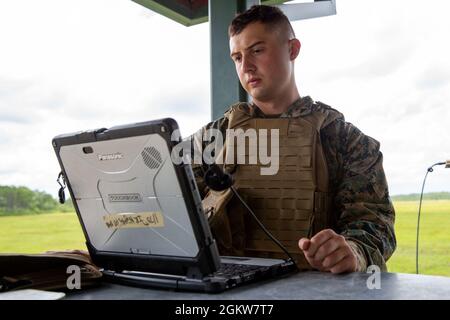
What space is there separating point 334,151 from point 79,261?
936 mm

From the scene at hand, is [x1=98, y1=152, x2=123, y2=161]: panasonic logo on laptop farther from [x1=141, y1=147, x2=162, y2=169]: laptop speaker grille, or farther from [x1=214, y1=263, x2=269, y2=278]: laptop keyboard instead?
[x1=214, y1=263, x2=269, y2=278]: laptop keyboard

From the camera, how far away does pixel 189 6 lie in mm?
2623

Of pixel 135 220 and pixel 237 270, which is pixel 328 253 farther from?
pixel 135 220

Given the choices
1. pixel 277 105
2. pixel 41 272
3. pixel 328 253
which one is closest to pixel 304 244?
pixel 328 253

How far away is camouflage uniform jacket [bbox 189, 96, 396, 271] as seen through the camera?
1.32 meters

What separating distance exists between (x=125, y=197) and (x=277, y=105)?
0.98 metres

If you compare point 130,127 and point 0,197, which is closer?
point 130,127

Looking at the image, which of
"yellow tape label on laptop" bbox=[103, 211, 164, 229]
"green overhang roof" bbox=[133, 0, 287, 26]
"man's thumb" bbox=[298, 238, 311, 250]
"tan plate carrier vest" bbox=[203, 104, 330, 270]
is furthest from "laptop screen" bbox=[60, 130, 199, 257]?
"green overhang roof" bbox=[133, 0, 287, 26]

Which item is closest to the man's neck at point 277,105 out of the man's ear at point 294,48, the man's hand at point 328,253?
the man's ear at point 294,48
